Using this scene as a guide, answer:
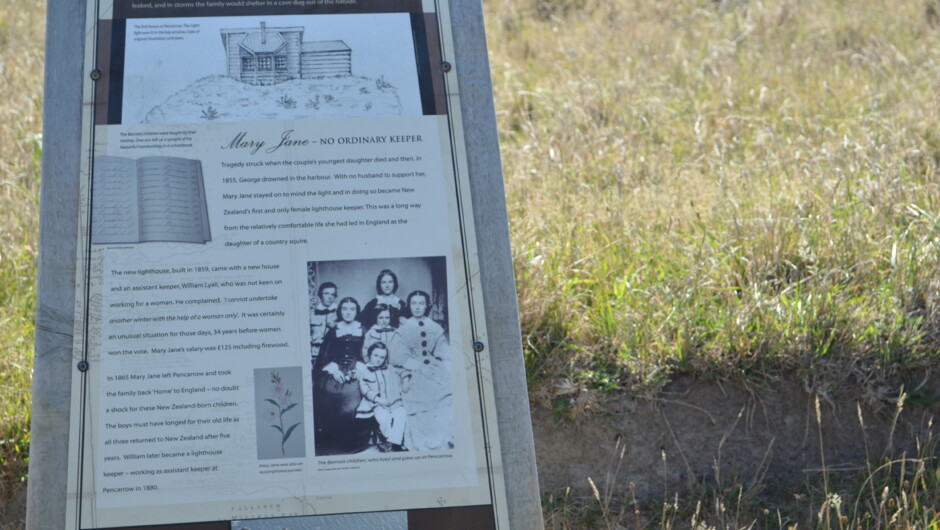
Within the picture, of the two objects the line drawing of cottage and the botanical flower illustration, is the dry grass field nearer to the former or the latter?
the botanical flower illustration

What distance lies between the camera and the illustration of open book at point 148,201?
7.65 ft

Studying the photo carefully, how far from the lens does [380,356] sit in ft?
7.62

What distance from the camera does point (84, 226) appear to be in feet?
7.67

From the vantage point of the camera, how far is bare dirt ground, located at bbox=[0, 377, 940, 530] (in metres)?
3.49

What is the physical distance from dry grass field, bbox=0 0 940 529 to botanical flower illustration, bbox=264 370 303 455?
127 cm

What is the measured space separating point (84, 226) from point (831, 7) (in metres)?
6.49

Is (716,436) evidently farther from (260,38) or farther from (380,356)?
(260,38)

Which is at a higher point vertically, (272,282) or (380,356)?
(272,282)

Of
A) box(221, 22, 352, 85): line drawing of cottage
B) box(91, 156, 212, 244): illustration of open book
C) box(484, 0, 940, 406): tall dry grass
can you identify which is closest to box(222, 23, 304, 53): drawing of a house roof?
box(221, 22, 352, 85): line drawing of cottage

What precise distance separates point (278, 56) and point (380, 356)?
829 mm

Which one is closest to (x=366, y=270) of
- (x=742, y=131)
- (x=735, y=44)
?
(x=742, y=131)

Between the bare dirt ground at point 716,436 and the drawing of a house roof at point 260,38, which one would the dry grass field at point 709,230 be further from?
the drawing of a house roof at point 260,38

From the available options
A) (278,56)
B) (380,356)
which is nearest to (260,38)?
(278,56)

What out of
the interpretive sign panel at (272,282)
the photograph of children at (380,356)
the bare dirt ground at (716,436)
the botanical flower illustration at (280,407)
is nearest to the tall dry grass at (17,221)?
the interpretive sign panel at (272,282)
